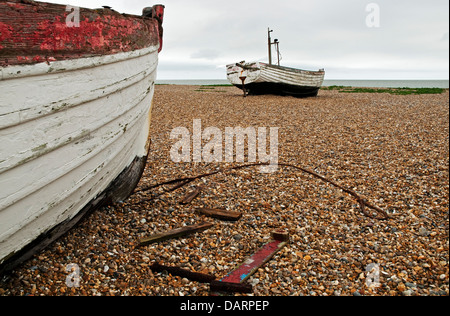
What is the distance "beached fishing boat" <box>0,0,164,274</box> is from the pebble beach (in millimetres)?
381

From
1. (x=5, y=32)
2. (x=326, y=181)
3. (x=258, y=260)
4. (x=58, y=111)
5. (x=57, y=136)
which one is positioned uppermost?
(x=5, y=32)

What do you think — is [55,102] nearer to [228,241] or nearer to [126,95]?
[126,95]

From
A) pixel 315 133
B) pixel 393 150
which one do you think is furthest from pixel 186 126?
pixel 393 150

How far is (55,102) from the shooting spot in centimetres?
249

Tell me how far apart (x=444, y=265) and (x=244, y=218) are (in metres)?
2.07

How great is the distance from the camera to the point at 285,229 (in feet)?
13.0

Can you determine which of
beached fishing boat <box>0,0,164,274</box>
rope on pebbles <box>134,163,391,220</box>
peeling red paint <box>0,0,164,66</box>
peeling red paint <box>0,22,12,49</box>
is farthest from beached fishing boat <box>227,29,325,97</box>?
peeling red paint <box>0,22,12,49</box>

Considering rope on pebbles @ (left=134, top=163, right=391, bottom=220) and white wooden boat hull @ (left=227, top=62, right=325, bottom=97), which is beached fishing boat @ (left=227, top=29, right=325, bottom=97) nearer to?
white wooden boat hull @ (left=227, top=62, right=325, bottom=97)

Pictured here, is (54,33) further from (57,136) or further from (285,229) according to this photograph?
(285,229)

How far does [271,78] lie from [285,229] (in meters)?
14.8

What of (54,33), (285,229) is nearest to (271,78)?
(285,229)

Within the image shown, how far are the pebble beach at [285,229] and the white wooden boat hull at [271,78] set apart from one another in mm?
11068

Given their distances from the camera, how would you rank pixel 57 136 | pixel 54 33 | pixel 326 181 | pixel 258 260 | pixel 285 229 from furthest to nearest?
pixel 326 181 → pixel 285 229 → pixel 258 260 → pixel 57 136 → pixel 54 33

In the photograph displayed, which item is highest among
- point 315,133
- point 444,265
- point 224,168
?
point 315,133
